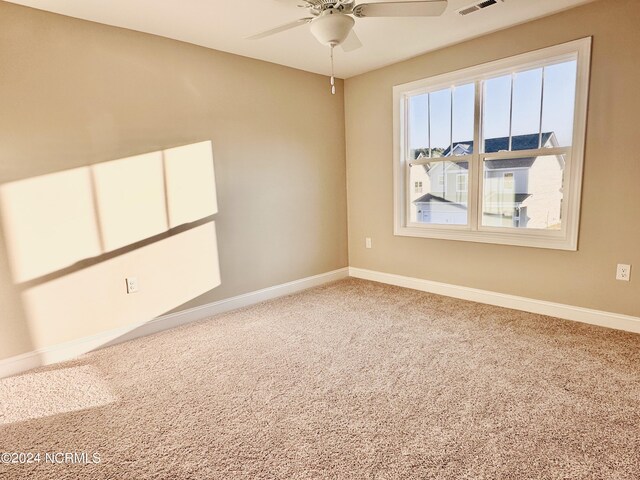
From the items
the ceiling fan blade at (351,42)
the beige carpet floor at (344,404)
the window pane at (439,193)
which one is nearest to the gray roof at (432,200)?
the window pane at (439,193)

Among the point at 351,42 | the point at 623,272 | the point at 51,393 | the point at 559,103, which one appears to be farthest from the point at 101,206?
the point at 623,272

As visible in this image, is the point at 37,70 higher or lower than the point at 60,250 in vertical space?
higher

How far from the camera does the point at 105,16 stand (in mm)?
2473

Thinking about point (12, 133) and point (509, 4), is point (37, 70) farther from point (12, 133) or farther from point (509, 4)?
point (509, 4)

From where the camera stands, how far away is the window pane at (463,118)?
3338 millimetres

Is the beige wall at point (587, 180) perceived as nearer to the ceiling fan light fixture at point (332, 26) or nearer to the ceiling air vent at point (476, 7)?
the ceiling air vent at point (476, 7)

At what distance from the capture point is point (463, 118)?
11.2 feet

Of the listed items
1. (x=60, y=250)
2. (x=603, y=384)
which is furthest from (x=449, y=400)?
(x=60, y=250)

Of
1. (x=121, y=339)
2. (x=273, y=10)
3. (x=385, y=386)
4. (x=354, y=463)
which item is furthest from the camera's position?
(x=121, y=339)

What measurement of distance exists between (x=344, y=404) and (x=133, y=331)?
1943 mm

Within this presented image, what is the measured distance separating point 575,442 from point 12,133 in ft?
11.9

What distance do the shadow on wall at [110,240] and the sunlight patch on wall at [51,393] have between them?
0.97ft

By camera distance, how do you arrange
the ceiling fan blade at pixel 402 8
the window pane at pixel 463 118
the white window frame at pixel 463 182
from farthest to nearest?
the white window frame at pixel 463 182
the window pane at pixel 463 118
the ceiling fan blade at pixel 402 8

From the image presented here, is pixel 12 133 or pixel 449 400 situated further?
pixel 12 133
